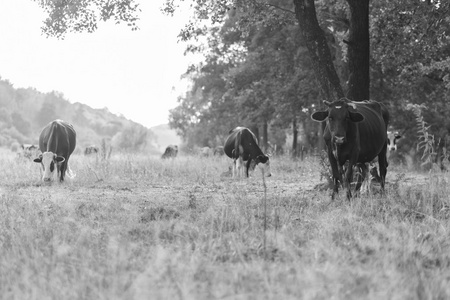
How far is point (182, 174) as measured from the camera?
17.0 m

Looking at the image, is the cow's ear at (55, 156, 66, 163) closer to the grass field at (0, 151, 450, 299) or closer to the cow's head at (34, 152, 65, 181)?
the cow's head at (34, 152, 65, 181)

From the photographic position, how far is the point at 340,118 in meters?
9.33

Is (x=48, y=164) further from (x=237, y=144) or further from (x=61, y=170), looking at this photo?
(x=237, y=144)

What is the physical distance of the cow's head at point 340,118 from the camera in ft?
30.3

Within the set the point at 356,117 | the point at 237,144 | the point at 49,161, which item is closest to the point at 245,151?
the point at 237,144

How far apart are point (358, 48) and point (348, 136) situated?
3.55m

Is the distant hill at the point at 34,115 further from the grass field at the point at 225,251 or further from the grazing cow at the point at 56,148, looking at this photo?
the grass field at the point at 225,251

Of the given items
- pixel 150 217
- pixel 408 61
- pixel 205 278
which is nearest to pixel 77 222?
pixel 150 217

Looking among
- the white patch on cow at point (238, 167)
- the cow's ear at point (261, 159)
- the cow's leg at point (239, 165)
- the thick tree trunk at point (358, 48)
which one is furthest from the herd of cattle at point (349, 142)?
the cow's ear at point (261, 159)

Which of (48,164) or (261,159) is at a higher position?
(261,159)

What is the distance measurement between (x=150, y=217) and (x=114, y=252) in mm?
2266

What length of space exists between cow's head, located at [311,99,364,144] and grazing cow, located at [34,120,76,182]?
795 cm

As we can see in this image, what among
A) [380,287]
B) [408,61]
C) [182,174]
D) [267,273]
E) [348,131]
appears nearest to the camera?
[380,287]

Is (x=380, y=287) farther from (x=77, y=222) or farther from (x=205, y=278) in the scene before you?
(x=77, y=222)
